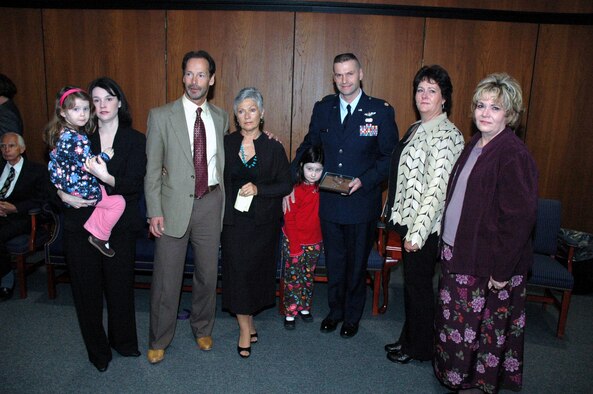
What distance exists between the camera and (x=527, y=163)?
2.11 m

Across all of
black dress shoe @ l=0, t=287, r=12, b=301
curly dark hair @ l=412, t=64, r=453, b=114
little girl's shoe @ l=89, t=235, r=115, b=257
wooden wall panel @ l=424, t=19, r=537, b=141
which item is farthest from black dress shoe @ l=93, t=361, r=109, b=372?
wooden wall panel @ l=424, t=19, r=537, b=141

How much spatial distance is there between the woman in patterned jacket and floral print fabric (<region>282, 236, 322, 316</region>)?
75 cm

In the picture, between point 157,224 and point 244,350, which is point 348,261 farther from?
point 157,224

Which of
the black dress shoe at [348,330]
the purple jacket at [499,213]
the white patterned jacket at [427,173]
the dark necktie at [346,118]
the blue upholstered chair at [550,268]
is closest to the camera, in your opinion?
the purple jacket at [499,213]

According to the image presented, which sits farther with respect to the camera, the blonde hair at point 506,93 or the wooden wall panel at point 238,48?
the wooden wall panel at point 238,48

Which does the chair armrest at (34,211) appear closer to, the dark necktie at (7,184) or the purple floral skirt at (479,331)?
the dark necktie at (7,184)

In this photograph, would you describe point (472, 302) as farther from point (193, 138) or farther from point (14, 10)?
point (14, 10)

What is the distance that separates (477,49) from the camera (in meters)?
4.42

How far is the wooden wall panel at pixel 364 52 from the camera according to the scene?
4336 mm

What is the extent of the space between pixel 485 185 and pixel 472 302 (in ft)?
2.09

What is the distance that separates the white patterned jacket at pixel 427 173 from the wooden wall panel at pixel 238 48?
2226mm

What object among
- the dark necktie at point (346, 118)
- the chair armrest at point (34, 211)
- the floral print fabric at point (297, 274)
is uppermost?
the dark necktie at point (346, 118)

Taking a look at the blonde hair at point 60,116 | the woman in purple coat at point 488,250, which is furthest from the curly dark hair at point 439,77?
the blonde hair at point 60,116

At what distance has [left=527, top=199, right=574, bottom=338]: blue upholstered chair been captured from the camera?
3.30 metres
